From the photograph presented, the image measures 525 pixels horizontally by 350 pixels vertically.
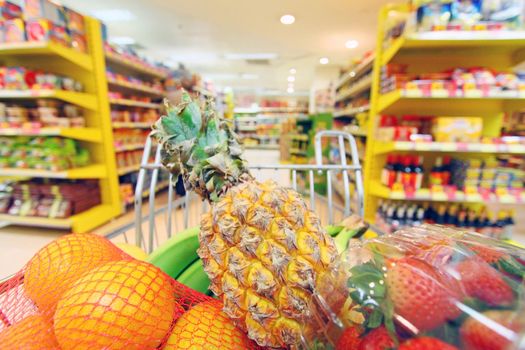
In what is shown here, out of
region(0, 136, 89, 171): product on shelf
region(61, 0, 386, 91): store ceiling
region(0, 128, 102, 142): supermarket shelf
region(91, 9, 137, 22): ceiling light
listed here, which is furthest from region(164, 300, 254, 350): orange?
region(91, 9, 137, 22): ceiling light

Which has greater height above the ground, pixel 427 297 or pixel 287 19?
pixel 287 19

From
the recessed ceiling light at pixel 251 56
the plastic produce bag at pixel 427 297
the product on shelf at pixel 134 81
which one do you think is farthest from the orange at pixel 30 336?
the recessed ceiling light at pixel 251 56

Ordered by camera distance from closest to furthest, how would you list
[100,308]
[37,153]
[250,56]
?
[100,308]
[37,153]
[250,56]

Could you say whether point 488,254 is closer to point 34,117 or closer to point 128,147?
point 34,117

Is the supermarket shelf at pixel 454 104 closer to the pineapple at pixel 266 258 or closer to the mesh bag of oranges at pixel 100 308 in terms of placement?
the pineapple at pixel 266 258

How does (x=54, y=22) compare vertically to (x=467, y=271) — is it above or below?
above

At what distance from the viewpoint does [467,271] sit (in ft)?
0.97

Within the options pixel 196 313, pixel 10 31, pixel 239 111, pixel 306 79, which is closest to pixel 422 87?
pixel 196 313

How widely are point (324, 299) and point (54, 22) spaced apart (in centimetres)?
318

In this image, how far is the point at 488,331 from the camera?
22cm

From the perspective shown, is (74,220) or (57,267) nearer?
(57,267)

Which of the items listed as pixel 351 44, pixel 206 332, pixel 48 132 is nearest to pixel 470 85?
pixel 206 332

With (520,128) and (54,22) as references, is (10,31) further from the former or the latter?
(520,128)

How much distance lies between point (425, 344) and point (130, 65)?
4131mm
